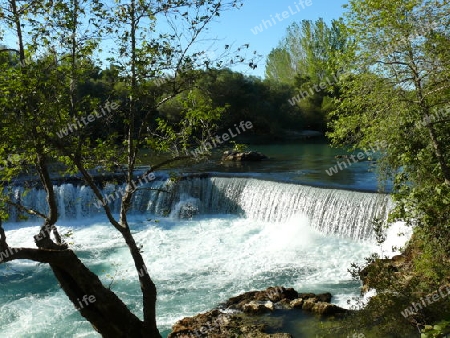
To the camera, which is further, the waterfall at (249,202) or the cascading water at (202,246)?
the waterfall at (249,202)

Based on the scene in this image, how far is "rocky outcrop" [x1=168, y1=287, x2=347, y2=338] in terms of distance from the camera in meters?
6.73

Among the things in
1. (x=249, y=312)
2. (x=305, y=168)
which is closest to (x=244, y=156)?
(x=305, y=168)

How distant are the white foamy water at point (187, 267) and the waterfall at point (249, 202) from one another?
37 centimetres

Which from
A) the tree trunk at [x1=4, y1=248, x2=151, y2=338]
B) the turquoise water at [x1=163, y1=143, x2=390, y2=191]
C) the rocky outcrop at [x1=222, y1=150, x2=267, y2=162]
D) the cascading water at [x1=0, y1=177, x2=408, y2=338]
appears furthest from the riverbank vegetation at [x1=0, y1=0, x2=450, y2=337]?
the rocky outcrop at [x1=222, y1=150, x2=267, y2=162]

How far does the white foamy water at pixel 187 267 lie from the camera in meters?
8.27

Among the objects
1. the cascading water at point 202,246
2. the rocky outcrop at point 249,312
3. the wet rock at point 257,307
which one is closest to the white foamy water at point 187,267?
the cascading water at point 202,246

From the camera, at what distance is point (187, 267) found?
34.7 feet

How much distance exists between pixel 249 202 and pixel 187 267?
4709mm

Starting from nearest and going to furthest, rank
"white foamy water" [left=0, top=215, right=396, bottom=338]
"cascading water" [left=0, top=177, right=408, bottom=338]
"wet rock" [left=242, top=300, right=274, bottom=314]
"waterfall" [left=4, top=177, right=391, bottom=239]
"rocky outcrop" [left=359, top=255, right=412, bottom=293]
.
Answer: "rocky outcrop" [left=359, top=255, right=412, bottom=293], "wet rock" [left=242, top=300, right=274, bottom=314], "white foamy water" [left=0, top=215, right=396, bottom=338], "cascading water" [left=0, top=177, right=408, bottom=338], "waterfall" [left=4, top=177, right=391, bottom=239]

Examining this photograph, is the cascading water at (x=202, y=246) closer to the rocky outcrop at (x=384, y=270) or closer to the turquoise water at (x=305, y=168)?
the rocky outcrop at (x=384, y=270)

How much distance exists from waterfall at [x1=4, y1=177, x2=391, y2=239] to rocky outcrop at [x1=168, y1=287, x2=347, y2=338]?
4170 millimetres

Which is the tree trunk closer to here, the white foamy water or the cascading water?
the cascading water

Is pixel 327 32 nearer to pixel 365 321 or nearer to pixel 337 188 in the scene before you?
pixel 337 188

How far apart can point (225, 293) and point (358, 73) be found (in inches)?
189
